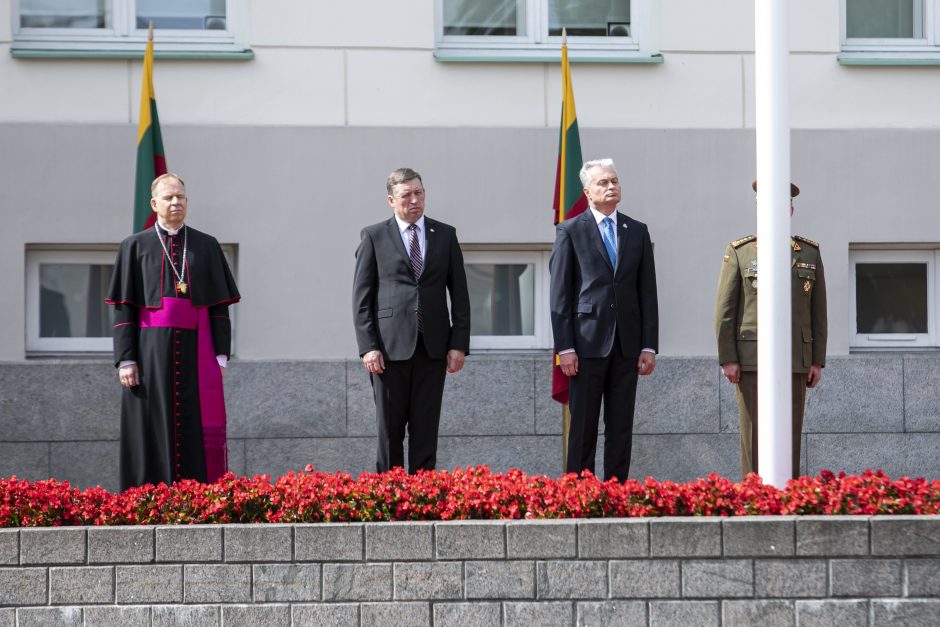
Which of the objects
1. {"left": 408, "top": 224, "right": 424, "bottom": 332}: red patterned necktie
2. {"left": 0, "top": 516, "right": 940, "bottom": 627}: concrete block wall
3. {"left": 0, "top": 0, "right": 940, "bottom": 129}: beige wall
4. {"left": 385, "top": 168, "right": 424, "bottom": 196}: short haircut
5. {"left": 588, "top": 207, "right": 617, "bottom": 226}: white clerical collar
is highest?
{"left": 0, "top": 0, "right": 940, "bottom": 129}: beige wall

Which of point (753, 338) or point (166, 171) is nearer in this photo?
point (753, 338)

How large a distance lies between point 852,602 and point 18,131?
20.0ft

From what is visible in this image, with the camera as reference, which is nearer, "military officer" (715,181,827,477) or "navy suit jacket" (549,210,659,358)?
"navy suit jacket" (549,210,659,358)

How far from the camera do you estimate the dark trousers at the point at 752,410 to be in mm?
6918

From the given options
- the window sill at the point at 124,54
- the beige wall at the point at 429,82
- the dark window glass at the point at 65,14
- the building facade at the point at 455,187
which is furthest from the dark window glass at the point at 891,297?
the dark window glass at the point at 65,14

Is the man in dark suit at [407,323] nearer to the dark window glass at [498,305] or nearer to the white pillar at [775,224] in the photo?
the white pillar at [775,224]

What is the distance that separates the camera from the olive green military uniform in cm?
692

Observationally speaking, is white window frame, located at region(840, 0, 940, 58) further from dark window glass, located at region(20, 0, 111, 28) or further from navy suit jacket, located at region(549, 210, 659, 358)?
dark window glass, located at region(20, 0, 111, 28)

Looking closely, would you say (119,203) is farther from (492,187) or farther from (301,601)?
(301,601)

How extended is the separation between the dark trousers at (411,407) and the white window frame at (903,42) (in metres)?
4.20

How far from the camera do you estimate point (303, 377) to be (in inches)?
334

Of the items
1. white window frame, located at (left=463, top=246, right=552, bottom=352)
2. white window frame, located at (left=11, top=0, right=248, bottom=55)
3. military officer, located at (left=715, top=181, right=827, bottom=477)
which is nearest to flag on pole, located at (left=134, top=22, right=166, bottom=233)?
white window frame, located at (left=11, top=0, right=248, bottom=55)

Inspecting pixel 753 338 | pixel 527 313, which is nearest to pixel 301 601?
pixel 753 338

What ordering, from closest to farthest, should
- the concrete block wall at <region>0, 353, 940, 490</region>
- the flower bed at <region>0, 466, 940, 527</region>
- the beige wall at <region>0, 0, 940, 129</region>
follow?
the flower bed at <region>0, 466, 940, 527</region>, the concrete block wall at <region>0, 353, 940, 490</region>, the beige wall at <region>0, 0, 940, 129</region>
